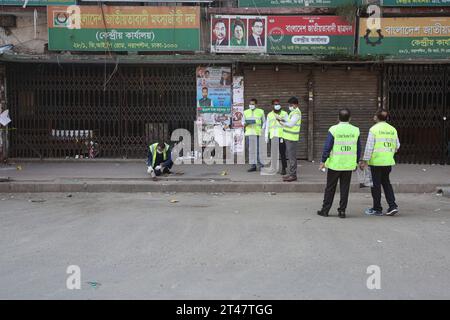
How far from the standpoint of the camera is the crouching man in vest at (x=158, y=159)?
37.8 ft

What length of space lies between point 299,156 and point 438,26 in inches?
191

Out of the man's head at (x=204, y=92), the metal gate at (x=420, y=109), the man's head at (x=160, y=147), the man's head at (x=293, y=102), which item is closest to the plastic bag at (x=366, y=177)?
the man's head at (x=293, y=102)

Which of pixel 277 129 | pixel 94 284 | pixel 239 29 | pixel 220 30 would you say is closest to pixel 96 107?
pixel 220 30

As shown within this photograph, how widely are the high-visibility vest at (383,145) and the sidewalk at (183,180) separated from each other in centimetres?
254

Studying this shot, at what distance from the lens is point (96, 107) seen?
1412cm

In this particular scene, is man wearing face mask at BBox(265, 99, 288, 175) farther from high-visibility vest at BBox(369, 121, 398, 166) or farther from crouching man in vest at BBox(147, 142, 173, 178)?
high-visibility vest at BBox(369, 121, 398, 166)

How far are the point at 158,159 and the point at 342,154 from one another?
486 centimetres

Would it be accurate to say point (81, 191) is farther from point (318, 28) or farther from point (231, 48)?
point (318, 28)

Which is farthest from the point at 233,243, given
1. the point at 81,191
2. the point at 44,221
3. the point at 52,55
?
the point at 52,55

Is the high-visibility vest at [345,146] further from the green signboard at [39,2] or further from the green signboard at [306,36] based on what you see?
the green signboard at [39,2]

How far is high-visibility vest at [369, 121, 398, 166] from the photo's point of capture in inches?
334

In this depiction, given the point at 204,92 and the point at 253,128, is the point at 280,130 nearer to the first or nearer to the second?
the point at 253,128

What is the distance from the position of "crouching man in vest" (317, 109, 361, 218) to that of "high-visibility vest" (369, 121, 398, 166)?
395 mm

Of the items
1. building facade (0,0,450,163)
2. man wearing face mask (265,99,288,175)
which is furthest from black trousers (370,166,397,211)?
building facade (0,0,450,163)
